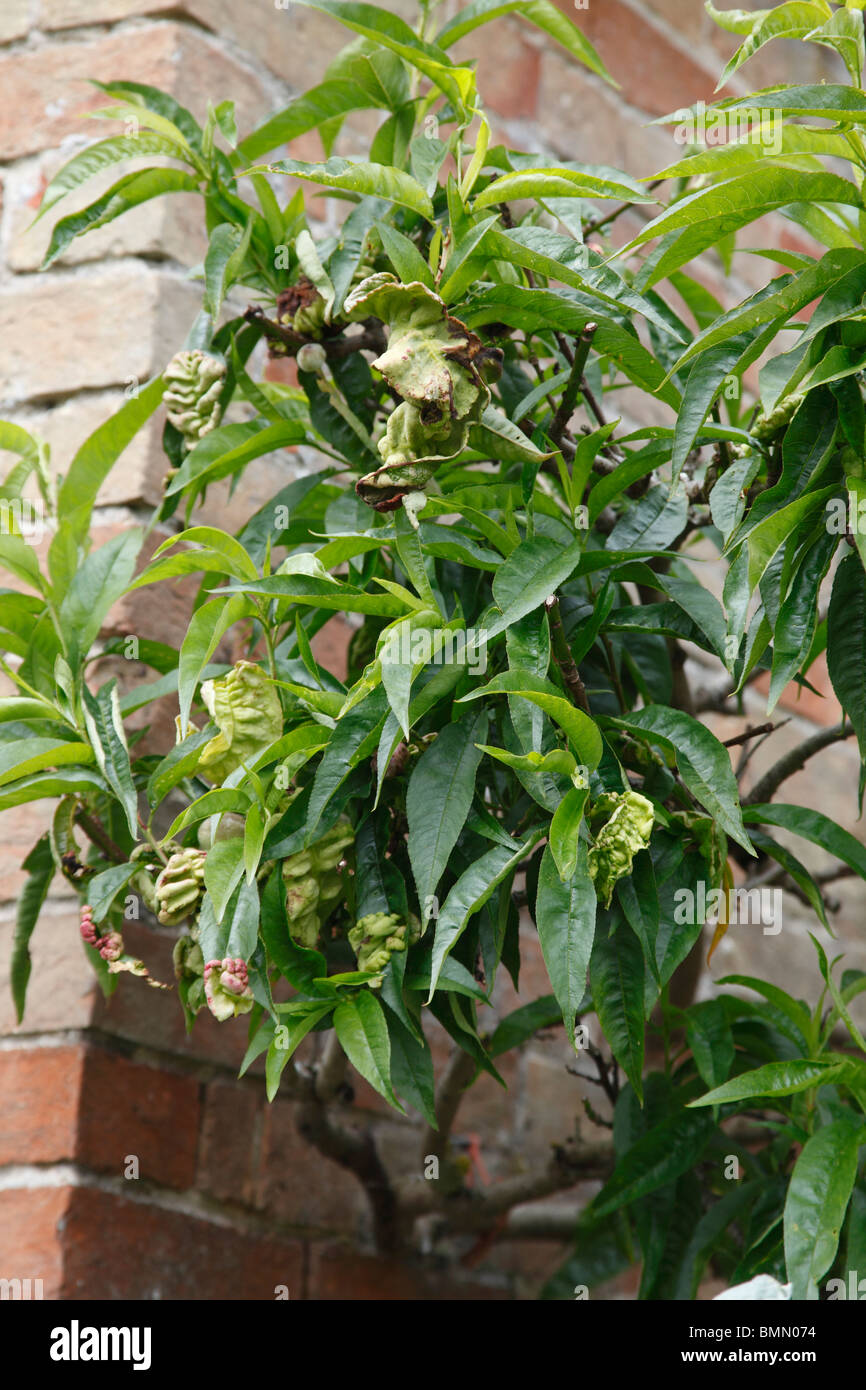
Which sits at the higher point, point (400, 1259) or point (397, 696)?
point (397, 696)

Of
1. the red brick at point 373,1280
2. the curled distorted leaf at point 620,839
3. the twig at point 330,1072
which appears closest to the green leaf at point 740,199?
the curled distorted leaf at point 620,839

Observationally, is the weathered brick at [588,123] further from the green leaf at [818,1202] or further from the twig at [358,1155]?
the green leaf at [818,1202]

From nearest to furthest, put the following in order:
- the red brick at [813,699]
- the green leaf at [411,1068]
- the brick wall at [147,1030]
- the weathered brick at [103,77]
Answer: the green leaf at [411,1068] < the brick wall at [147,1030] < the weathered brick at [103,77] < the red brick at [813,699]

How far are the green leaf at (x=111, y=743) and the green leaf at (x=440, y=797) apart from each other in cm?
19

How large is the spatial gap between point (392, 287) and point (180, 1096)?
0.77 meters

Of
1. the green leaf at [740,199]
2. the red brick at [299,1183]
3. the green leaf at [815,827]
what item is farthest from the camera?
the red brick at [299,1183]

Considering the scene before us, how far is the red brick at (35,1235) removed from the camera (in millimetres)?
1052

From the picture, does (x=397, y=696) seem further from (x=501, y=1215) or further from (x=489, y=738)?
(x=501, y=1215)

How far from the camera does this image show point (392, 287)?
2.32 feet

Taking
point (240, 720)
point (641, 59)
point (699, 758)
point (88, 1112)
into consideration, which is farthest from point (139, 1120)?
point (641, 59)

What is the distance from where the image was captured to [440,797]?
71cm

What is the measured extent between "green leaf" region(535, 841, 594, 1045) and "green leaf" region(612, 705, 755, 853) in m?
0.08

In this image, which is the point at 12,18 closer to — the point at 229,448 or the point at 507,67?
the point at 507,67
